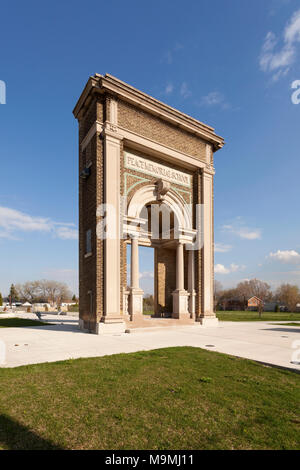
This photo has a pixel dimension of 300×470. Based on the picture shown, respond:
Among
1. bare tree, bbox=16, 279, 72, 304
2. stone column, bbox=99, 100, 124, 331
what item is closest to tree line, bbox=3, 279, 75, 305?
bare tree, bbox=16, 279, 72, 304

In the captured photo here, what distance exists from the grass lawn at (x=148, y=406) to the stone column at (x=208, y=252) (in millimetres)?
11099

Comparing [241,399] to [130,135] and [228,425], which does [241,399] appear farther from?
[130,135]

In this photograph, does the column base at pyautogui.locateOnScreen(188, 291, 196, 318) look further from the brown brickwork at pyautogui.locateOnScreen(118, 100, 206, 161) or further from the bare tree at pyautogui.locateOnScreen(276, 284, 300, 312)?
the bare tree at pyautogui.locateOnScreen(276, 284, 300, 312)

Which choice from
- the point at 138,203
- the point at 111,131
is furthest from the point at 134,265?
the point at 111,131

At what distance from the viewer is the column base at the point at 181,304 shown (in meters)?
17.2

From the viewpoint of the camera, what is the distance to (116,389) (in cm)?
483

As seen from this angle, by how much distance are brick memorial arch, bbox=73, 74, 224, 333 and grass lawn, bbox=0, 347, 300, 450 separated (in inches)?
298

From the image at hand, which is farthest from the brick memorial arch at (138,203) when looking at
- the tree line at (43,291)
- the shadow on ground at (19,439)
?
the tree line at (43,291)

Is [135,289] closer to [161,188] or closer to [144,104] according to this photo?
[161,188]

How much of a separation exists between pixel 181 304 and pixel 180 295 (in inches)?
22.5

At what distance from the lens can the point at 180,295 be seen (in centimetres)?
1728

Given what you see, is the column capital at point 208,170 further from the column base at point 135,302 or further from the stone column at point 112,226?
the column base at point 135,302

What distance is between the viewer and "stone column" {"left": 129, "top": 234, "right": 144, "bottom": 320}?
14.8 meters
